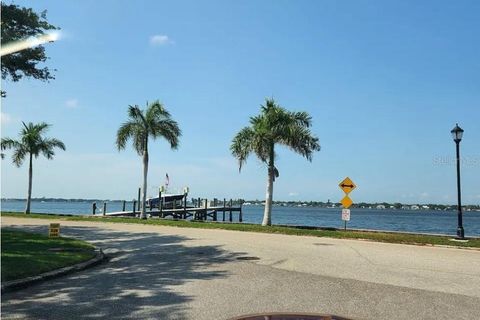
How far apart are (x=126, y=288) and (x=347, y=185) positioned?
16.5 m

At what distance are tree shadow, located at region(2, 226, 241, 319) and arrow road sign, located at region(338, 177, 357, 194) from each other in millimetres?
10312

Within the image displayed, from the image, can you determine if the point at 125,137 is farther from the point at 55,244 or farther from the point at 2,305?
the point at 2,305

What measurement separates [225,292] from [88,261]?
16.0ft

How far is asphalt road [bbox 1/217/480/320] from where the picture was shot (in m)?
7.24

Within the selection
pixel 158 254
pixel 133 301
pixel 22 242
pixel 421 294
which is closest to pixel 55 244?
pixel 22 242

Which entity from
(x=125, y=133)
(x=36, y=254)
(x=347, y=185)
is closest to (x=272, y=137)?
(x=347, y=185)

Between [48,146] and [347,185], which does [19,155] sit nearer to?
[48,146]

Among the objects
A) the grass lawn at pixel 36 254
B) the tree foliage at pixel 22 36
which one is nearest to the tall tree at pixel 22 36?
the tree foliage at pixel 22 36

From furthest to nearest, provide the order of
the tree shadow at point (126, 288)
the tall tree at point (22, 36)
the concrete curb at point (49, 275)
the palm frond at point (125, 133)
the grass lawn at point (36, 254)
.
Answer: the palm frond at point (125, 133) < the tall tree at point (22, 36) < the grass lawn at point (36, 254) < the concrete curb at point (49, 275) < the tree shadow at point (126, 288)

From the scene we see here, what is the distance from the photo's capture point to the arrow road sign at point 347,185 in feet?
77.8

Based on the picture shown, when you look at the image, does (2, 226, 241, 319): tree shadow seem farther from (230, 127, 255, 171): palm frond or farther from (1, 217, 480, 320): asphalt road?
(230, 127, 255, 171): palm frond

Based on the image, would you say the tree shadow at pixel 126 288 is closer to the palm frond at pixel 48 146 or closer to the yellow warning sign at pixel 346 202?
the yellow warning sign at pixel 346 202

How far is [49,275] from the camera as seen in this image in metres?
9.88

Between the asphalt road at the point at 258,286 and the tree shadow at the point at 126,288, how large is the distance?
16 millimetres
